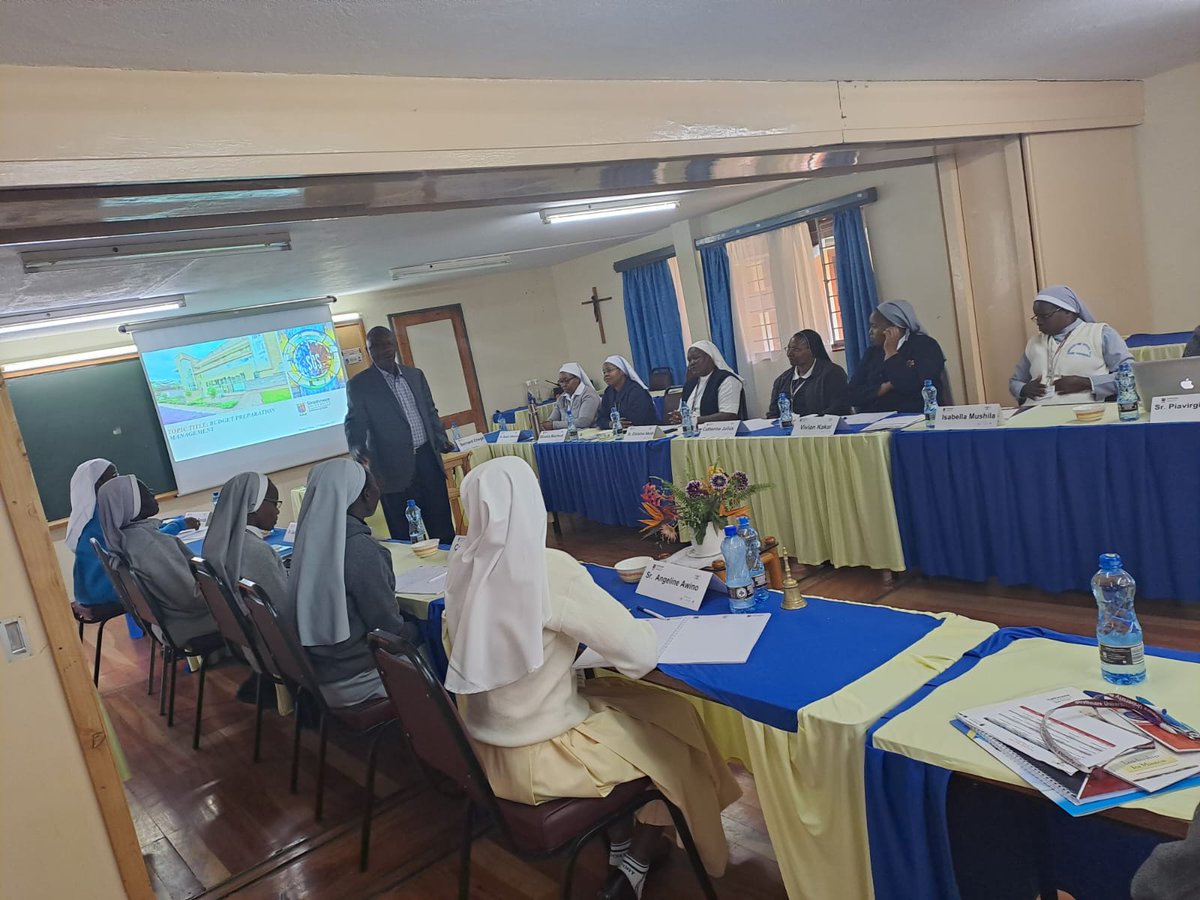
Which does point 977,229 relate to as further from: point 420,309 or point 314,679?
point 420,309

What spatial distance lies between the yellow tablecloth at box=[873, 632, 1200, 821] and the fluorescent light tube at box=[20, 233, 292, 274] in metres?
3.52

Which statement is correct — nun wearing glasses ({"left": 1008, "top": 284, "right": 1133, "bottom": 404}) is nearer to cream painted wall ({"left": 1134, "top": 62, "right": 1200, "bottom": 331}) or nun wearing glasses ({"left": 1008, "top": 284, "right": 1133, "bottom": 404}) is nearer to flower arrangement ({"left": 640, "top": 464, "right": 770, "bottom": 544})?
cream painted wall ({"left": 1134, "top": 62, "right": 1200, "bottom": 331})

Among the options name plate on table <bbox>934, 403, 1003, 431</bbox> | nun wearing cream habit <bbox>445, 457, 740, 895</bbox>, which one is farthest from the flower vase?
name plate on table <bbox>934, 403, 1003, 431</bbox>

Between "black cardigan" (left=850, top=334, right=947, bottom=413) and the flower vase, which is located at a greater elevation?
"black cardigan" (left=850, top=334, right=947, bottom=413)

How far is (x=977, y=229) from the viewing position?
4832 mm

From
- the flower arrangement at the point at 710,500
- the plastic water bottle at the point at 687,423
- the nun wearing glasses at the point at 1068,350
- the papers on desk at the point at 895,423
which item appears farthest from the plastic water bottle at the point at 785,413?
the flower arrangement at the point at 710,500

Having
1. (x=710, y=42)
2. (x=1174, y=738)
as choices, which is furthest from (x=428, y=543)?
(x=1174, y=738)

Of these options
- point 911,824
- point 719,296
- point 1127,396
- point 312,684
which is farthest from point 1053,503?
point 719,296

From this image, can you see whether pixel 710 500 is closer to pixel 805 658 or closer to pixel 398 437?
pixel 805 658

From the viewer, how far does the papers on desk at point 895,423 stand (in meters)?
3.74

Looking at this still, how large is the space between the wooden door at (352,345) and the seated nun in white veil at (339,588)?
6.40 meters

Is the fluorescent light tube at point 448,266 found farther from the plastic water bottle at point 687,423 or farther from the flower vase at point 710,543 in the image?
the flower vase at point 710,543

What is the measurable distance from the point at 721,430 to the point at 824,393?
70cm

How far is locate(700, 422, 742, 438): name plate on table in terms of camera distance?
4503 millimetres
